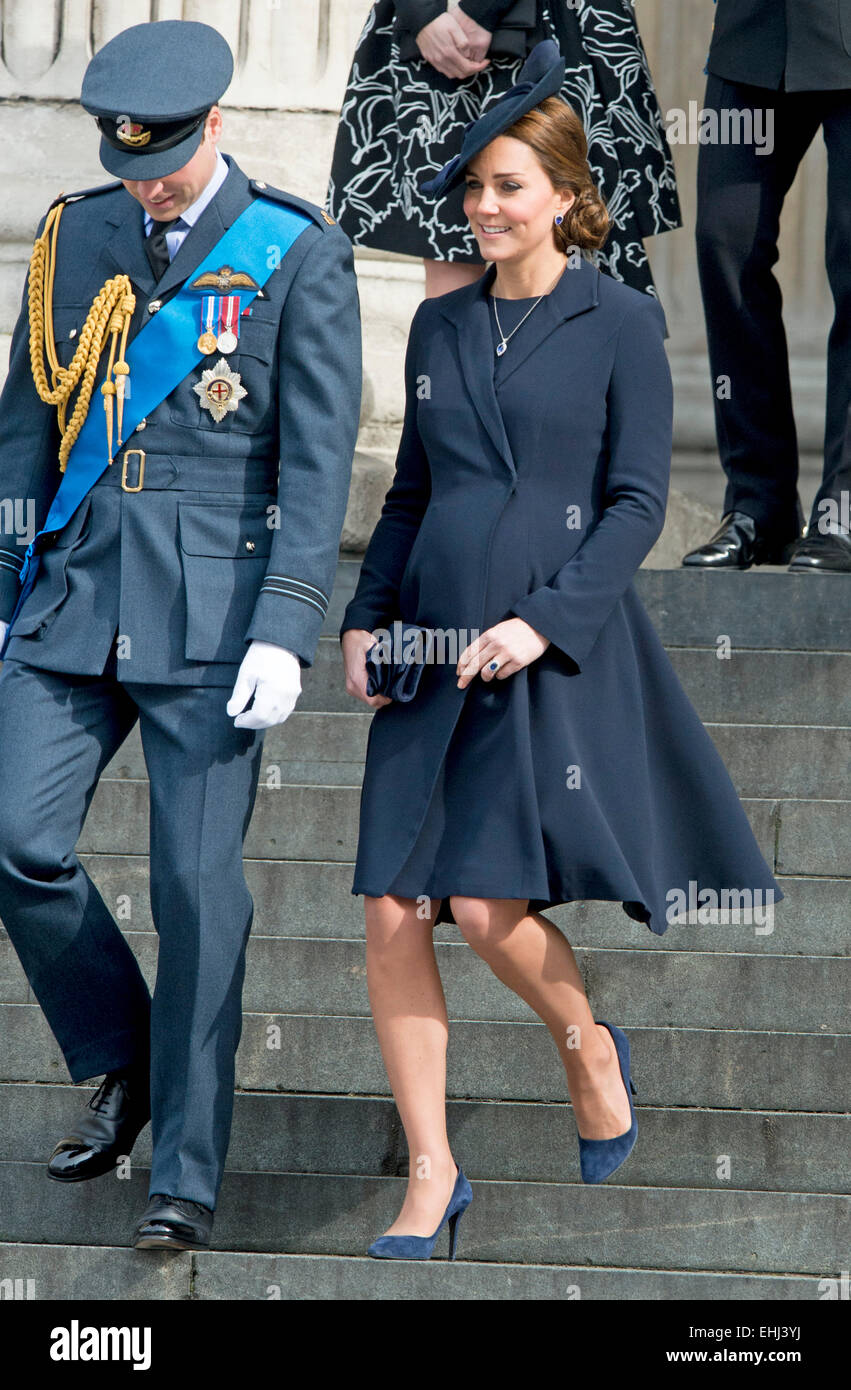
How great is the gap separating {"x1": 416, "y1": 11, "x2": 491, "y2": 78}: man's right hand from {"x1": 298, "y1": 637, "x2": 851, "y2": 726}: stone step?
1.61 metres

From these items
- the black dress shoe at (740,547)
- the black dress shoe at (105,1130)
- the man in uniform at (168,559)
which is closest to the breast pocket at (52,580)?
the man in uniform at (168,559)

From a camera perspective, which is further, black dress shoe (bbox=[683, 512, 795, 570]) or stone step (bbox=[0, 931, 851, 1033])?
black dress shoe (bbox=[683, 512, 795, 570])

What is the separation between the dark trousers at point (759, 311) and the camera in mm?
5559

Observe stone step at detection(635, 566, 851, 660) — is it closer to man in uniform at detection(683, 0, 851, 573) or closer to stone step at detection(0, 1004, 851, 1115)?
man in uniform at detection(683, 0, 851, 573)

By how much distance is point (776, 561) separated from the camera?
19.1 ft

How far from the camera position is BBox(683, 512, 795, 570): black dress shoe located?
18.6 ft

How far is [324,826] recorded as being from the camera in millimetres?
4789

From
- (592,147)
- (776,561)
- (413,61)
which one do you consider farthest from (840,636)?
(413,61)

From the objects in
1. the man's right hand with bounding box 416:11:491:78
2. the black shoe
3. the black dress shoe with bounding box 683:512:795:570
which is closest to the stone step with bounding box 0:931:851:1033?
the black shoe

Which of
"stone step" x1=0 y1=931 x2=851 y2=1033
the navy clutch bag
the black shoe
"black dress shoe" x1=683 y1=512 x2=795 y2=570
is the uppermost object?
"black dress shoe" x1=683 y1=512 x2=795 y2=570

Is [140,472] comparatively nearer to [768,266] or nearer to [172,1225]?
[172,1225]

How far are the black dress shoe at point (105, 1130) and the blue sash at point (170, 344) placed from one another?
82cm

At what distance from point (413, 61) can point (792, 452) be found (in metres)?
1.51
